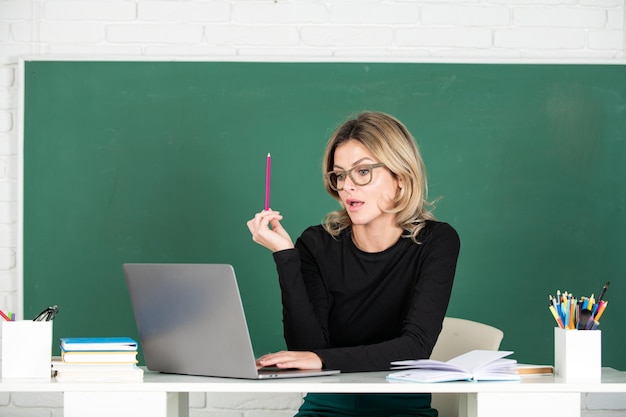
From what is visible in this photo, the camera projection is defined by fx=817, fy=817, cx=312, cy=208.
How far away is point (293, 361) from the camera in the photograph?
1.66 metres

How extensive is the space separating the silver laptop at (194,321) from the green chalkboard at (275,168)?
150 cm

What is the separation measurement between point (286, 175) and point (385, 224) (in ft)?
3.48

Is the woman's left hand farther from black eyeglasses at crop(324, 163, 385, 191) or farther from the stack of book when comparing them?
black eyeglasses at crop(324, 163, 385, 191)

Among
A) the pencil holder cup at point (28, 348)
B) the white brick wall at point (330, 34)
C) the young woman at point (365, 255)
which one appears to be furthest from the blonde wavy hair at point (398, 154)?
the white brick wall at point (330, 34)

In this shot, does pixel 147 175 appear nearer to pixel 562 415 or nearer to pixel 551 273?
pixel 551 273

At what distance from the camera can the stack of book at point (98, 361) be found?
1.57 m

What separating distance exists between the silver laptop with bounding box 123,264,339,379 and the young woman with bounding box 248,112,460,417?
380 millimetres

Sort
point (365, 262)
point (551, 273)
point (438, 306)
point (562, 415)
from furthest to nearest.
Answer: point (551, 273), point (365, 262), point (438, 306), point (562, 415)

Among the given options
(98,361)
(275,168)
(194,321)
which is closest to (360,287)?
(194,321)

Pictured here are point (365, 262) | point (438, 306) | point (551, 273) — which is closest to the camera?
point (438, 306)

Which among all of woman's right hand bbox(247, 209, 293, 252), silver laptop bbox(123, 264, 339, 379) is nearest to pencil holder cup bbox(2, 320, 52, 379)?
silver laptop bbox(123, 264, 339, 379)

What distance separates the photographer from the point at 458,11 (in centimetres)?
324

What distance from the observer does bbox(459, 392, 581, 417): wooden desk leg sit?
4.90 ft

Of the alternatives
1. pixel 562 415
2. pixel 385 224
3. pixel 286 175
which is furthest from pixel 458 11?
pixel 562 415
